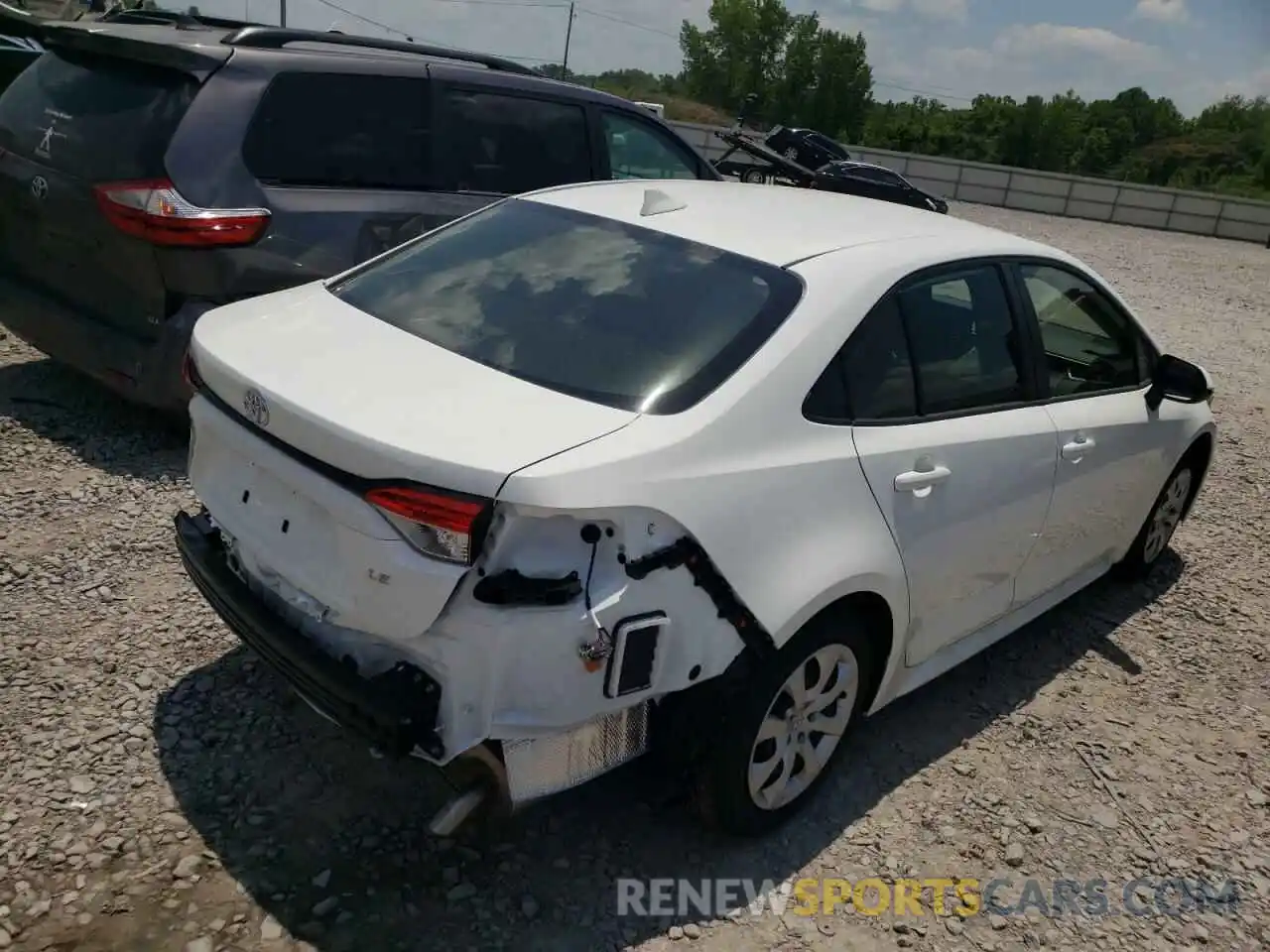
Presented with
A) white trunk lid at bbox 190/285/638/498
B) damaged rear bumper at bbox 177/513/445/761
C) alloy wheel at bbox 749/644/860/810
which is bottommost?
alloy wheel at bbox 749/644/860/810

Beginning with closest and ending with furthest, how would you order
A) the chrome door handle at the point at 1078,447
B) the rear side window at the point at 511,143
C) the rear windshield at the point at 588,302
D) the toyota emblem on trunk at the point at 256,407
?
the toyota emblem on trunk at the point at 256,407 < the rear windshield at the point at 588,302 < the chrome door handle at the point at 1078,447 < the rear side window at the point at 511,143

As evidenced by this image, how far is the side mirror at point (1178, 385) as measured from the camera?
13.3 feet

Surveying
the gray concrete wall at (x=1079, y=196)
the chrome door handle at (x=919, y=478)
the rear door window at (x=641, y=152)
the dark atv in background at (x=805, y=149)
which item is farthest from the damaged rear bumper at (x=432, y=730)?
the gray concrete wall at (x=1079, y=196)

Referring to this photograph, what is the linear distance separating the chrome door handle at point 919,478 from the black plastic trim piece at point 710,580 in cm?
64

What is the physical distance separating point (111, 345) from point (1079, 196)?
94.2 feet

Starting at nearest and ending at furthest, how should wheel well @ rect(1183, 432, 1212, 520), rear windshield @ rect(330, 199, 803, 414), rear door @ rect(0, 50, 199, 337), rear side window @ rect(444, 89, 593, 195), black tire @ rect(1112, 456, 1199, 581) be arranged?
1. rear windshield @ rect(330, 199, 803, 414)
2. rear door @ rect(0, 50, 199, 337)
3. black tire @ rect(1112, 456, 1199, 581)
4. wheel well @ rect(1183, 432, 1212, 520)
5. rear side window @ rect(444, 89, 593, 195)

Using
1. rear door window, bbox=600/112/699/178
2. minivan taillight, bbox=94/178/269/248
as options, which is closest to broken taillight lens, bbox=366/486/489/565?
minivan taillight, bbox=94/178/269/248

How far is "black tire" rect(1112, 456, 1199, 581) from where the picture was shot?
464cm

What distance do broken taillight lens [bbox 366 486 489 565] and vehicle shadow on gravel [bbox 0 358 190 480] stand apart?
272cm

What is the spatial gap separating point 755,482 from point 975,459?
0.98 meters

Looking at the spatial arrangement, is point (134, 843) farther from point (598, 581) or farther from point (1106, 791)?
point (1106, 791)

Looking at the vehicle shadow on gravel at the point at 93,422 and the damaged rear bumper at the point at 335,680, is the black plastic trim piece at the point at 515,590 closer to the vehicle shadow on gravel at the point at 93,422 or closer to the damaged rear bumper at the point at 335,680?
the damaged rear bumper at the point at 335,680

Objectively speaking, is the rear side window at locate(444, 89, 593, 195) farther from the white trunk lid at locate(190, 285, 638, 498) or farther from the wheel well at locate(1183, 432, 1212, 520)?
the wheel well at locate(1183, 432, 1212, 520)

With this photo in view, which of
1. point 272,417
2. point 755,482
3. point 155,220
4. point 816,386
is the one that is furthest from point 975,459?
point 155,220
